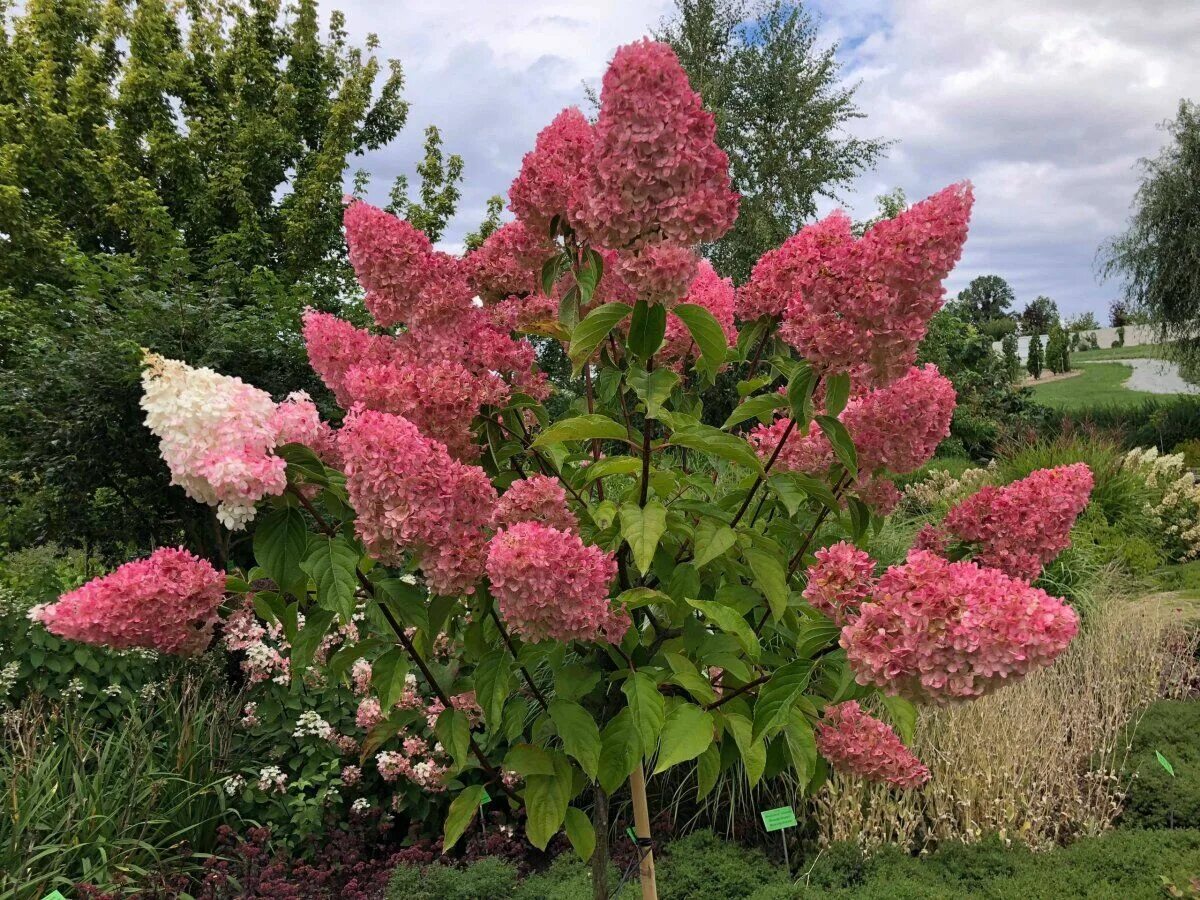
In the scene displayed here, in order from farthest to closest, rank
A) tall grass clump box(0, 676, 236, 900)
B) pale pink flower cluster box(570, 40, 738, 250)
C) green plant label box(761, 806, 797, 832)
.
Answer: tall grass clump box(0, 676, 236, 900) < green plant label box(761, 806, 797, 832) < pale pink flower cluster box(570, 40, 738, 250)

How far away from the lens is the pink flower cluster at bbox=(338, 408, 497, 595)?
140cm

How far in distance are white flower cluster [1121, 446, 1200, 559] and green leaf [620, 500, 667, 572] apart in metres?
8.99

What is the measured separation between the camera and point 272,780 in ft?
12.7

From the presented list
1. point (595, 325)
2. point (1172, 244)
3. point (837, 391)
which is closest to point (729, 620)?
point (837, 391)

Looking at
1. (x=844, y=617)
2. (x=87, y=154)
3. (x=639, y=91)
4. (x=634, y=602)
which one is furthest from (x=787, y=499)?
(x=87, y=154)

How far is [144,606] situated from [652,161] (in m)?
1.33

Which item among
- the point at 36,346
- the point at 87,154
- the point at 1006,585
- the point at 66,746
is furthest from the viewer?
the point at 87,154

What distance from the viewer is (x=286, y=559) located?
1.55 meters

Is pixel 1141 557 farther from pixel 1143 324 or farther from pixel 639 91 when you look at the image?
pixel 1143 324

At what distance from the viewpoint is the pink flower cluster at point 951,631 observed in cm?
119

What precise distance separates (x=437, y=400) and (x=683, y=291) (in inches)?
20.9

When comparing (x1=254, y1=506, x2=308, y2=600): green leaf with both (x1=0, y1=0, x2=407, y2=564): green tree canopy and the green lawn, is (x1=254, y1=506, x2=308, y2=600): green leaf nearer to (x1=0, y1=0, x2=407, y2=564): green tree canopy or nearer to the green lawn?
(x1=0, y1=0, x2=407, y2=564): green tree canopy

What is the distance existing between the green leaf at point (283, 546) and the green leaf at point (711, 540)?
730mm

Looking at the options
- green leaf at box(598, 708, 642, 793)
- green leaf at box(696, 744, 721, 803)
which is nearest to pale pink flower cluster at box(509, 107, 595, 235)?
green leaf at box(598, 708, 642, 793)
